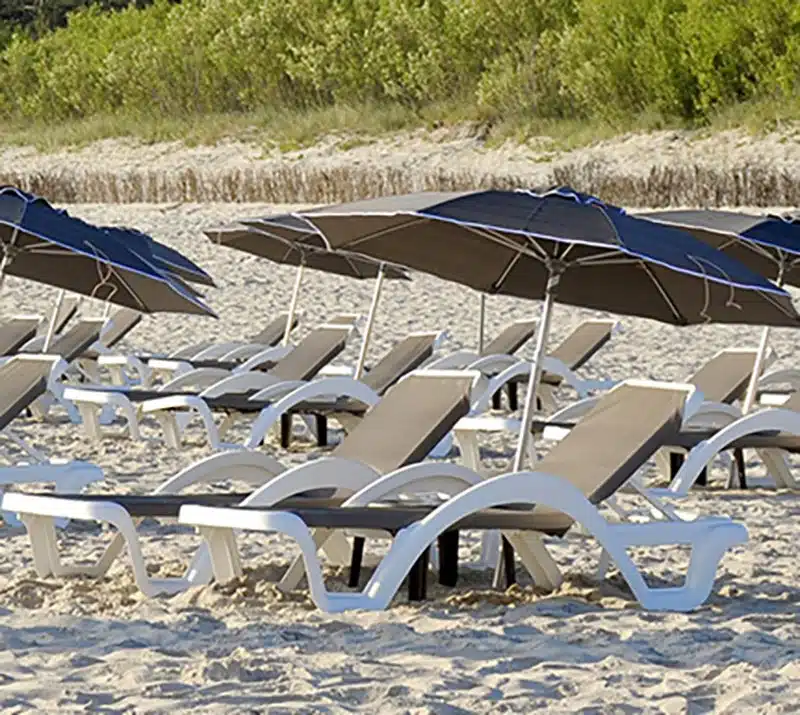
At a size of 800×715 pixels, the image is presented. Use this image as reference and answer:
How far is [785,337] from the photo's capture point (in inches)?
653

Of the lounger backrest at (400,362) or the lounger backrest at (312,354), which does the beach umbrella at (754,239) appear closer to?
the lounger backrest at (400,362)

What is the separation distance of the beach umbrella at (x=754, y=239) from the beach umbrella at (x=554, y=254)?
1915 mm

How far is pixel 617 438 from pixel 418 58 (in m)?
39.6

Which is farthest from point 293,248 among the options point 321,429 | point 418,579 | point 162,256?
point 418,579

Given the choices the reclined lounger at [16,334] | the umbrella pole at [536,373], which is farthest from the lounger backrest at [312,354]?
the umbrella pole at [536,373]

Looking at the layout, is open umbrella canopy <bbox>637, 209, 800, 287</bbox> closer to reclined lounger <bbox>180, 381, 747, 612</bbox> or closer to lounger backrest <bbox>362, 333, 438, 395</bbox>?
lounger backrest <bbox>362, 333, 438, 395</bbox>

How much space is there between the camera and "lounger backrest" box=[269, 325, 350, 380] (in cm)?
1112

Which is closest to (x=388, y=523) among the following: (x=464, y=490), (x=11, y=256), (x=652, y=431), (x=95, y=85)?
(x=464, y=490)

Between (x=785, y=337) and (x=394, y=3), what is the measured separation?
3234cm

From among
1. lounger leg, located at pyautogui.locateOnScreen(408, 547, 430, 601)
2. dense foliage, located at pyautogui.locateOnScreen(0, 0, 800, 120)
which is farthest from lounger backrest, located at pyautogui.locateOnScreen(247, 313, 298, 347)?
dense foliage, located at pyautogui.locateOnScreen(0, 0, 800, 120)

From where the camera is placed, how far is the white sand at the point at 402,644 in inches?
183

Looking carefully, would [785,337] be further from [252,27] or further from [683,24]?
[252,27]

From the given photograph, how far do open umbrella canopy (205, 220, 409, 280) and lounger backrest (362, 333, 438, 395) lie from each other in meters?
0.79

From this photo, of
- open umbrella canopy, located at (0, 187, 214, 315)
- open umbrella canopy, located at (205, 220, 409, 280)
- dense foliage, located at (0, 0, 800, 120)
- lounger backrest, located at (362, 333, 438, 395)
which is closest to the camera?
open umbrella canopy, located at (0, 187, 214, 315)
